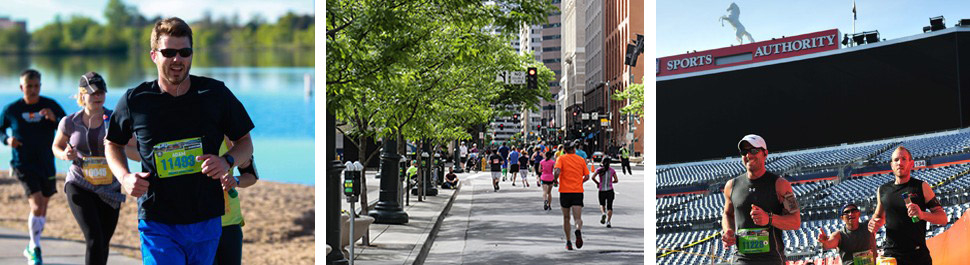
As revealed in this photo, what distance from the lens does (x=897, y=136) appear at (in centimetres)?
Answer: 862

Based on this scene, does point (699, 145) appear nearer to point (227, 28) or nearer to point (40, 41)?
point (227, 28)

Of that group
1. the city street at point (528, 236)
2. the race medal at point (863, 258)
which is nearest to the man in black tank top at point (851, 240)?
the race medal at point (863, 258)

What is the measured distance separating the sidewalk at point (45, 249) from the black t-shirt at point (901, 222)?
629 centimetres

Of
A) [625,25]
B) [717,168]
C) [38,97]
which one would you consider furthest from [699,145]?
[625,25]

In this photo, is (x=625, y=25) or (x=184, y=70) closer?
(x=184, y=70)

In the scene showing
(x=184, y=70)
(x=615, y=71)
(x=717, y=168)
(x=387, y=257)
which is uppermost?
(x=615, y=71)

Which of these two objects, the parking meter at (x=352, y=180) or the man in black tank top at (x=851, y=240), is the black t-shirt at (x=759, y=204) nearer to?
the man in black tank top at (x=851, y=240)

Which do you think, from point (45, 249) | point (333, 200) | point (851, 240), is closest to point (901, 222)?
point (851, 240)

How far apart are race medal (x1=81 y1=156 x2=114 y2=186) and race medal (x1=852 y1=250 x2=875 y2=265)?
18.9 ft

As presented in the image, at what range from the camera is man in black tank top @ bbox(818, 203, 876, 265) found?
325 inches

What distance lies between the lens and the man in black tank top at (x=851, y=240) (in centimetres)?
825

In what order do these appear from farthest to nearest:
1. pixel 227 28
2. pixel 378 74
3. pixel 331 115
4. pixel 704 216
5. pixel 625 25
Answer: pixel 625 25 < pixel 378 74 < pixel 331 115 < pixel 704 216 < pixel 227 28

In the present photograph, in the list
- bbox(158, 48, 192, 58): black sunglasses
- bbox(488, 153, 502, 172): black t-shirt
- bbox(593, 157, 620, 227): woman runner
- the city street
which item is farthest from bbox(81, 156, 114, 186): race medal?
bbox(488, 153, 502, 172): black t-shirt

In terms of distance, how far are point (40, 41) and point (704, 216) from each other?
5110 millimetres
